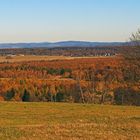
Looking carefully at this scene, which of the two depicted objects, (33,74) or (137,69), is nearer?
(137,69)

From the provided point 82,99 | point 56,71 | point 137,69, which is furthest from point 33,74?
point 137,69

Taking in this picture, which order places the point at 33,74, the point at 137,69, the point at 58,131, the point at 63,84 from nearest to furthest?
the point at 58,131 → the point at 137,69 → the point at 63,84 → the point at 33,74

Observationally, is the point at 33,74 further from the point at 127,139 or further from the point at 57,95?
the point at 127,139

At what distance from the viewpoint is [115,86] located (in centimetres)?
5919

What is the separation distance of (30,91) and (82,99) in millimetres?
12226

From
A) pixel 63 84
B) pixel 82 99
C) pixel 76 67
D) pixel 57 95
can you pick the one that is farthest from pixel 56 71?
→ pixel 82 99

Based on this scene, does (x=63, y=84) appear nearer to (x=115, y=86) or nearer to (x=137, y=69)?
(x=115, y=86)

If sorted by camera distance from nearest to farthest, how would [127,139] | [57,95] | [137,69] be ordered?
[127,139]
[137,69]
[57,95]

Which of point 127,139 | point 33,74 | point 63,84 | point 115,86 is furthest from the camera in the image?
point 33,74

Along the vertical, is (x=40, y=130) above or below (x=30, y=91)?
above

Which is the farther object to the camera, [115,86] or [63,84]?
[63,84]

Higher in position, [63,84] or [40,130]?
[40,130]

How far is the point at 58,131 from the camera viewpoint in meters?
14.9

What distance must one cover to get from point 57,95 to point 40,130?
174 ft
